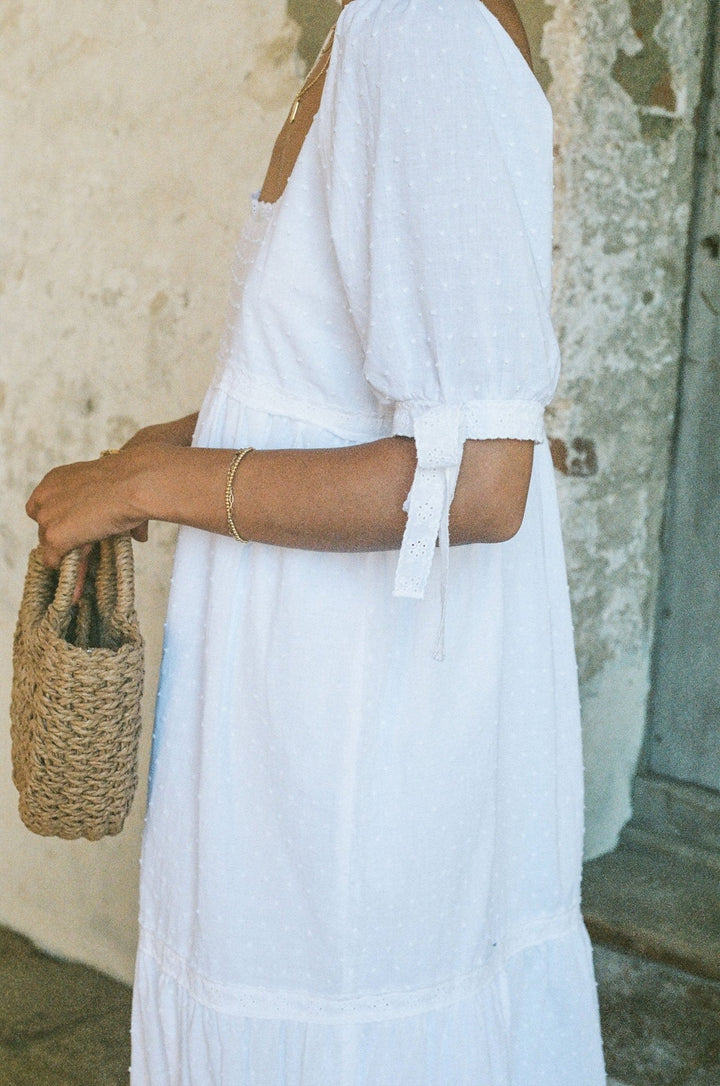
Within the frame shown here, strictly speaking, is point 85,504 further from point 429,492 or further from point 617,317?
point 617,317

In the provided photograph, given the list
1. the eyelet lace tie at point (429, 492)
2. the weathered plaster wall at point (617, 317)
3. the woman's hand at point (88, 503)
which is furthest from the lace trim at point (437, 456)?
the weathered plaster wall at point (617, 317)

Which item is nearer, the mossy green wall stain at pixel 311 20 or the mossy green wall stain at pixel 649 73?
the mossy green wall stain at pixel 649 73

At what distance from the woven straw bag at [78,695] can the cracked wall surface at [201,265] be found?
1131 mm

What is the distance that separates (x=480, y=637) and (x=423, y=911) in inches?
11.3

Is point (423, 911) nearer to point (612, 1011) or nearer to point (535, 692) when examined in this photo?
point (535, 692)

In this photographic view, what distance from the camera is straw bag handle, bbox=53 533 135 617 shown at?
121 centimetres

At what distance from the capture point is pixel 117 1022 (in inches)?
107

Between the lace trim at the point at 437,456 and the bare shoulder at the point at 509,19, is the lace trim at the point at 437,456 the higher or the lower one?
the lower one

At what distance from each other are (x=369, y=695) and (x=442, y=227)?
1.52 ft

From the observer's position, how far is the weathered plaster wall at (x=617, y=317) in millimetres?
2004

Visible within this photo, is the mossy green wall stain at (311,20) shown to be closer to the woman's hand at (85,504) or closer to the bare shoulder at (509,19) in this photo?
the bare shoulder at (509,19)

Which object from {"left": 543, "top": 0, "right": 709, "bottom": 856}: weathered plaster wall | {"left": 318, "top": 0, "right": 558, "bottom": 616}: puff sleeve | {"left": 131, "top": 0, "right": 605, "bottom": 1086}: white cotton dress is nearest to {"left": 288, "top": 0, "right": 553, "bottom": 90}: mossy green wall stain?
{"left": 543, "top": 0, "right": 709, "bottom": 856}: weathered plaster wall

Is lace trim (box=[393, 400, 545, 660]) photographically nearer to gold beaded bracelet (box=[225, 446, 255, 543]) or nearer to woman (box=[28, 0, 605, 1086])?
woman (box=[28, 0, 605, 1086])

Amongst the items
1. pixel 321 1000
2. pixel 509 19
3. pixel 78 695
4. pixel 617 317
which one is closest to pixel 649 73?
pixel 617 317
